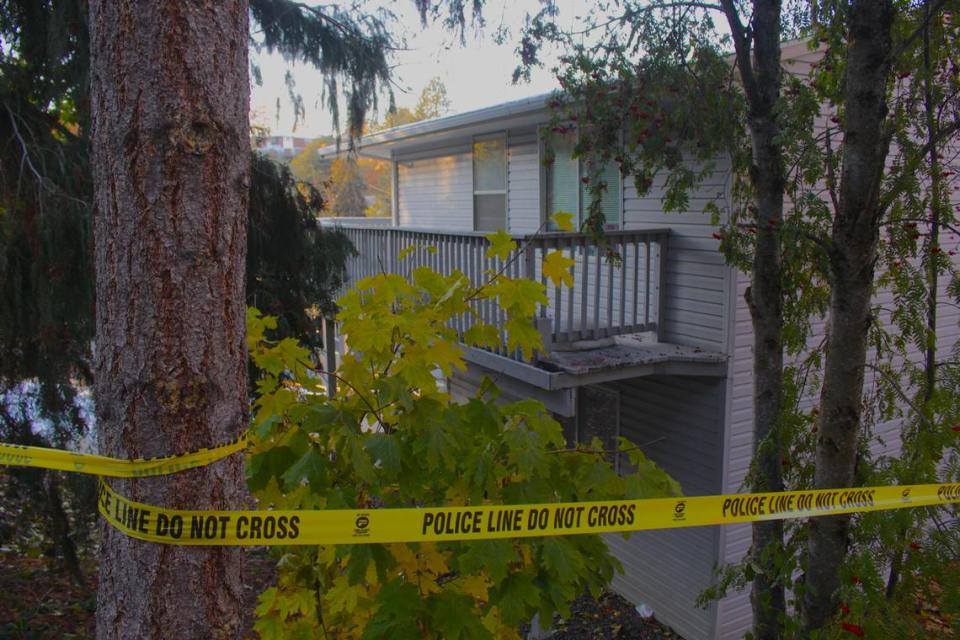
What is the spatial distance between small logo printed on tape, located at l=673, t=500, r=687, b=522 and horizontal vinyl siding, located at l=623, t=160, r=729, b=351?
4.24 m

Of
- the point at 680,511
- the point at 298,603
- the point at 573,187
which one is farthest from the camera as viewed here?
the point at 573,187

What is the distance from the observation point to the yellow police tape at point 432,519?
1.79 m

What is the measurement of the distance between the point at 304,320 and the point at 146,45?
6440mm

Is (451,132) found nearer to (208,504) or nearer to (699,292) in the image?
(699,292)

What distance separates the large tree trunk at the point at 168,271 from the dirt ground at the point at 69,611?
5.56m

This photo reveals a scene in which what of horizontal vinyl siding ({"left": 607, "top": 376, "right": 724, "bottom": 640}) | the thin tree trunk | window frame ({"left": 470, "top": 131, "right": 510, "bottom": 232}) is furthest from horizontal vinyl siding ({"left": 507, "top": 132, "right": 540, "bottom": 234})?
the thin tree trunk

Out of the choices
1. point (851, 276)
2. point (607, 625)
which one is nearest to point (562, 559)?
point (851, 276)

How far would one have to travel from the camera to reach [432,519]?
2.30m

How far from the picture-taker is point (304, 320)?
315 inches

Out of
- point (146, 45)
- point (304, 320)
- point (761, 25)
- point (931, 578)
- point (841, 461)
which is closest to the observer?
point (146, 45)

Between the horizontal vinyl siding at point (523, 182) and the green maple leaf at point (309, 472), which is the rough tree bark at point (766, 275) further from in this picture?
the horizontal vinyl siding at point (523, 182)

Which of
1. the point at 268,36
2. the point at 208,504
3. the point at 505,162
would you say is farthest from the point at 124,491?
the point at 505,162

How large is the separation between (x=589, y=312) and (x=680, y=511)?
17.9 ft

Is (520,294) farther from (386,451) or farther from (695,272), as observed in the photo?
(695,272)
